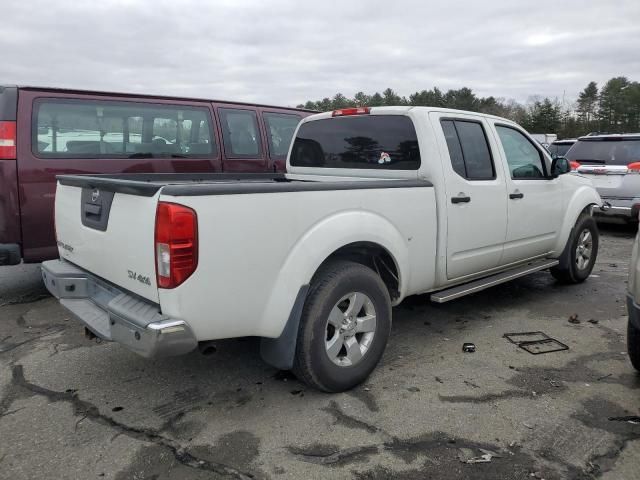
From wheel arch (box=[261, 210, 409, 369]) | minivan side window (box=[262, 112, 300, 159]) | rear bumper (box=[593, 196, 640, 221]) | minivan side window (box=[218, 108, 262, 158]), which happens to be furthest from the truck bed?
rear bumper (box=[593, 196, 640, 221])

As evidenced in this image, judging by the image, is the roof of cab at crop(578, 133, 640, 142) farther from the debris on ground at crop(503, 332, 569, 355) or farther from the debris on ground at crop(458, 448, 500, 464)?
the debris on ground at crop(458, 448, 500, 464)

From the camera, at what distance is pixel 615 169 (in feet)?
28.6

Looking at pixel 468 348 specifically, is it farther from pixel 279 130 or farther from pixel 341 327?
pixel 279 130

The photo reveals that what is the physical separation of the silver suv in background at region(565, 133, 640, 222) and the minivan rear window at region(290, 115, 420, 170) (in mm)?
6236

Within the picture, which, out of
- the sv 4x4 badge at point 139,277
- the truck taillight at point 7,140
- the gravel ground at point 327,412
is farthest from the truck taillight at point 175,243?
the truck taillight at point 7,140

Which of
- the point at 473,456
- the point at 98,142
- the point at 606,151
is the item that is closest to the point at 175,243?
the point at 473,456

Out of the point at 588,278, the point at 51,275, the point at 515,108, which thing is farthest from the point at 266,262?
the point at 515,108

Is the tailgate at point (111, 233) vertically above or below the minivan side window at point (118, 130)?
below

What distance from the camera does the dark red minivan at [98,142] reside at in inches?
188

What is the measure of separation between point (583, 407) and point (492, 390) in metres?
0.53

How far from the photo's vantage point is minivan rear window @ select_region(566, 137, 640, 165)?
890cm

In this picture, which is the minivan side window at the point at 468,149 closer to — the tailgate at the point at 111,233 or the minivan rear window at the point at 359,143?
the minivan rear window at the point at 359,143

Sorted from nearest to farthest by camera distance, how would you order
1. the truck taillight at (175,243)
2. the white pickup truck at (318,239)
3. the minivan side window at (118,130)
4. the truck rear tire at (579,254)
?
→ the truck taillight at (175,243), the white pickup truck at (318,239), the minivan side window at (118,130), the truck rear tire at (579,254)

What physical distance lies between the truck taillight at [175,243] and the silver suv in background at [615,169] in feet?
27.0
